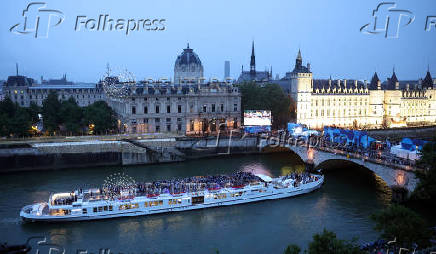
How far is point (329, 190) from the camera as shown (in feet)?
132

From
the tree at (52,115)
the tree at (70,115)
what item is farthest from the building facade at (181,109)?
the tree at (52,115)

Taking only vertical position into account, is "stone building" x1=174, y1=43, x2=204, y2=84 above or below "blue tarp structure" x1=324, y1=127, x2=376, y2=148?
above

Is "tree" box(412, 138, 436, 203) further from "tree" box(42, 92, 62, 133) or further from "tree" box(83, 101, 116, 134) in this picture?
"tree" box(42, 92, 62, 133)

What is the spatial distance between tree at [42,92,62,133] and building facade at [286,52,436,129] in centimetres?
4614

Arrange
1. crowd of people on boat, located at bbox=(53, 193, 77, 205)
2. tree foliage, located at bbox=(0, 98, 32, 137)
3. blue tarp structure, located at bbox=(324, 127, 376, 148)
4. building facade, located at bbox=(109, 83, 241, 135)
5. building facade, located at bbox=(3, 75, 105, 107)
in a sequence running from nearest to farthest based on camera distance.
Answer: crowd of people on boat, located at bbox=(53, 193, 77, 205), blue tarp structure, located at bbox=(324, 127, 376, 148), tree foliage, located at bbox=(0, 98, 32, 137), building facade, located at bbox=(109, 83, 241, 135), building facade, located at bbox=(3, 75, 105, 107)

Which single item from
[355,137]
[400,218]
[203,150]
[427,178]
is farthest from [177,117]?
[400,218]

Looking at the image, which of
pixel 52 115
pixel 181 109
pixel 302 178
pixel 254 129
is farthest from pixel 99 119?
pixel 302 178

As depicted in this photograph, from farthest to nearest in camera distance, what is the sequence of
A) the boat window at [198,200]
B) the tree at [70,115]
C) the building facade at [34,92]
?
1. the building facade at [34,92]
2. the tree at [70,115]
3. the boat window at [198,200]

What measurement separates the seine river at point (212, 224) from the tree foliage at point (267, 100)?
31.8 metres

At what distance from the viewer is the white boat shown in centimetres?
3150

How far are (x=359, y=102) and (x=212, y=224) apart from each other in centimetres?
6494

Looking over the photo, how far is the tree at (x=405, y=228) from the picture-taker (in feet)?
65.3

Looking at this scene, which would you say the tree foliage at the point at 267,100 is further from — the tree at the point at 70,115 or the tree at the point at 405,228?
the tree at the point at 405,228

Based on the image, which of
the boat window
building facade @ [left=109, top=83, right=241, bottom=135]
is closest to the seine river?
the boat window
